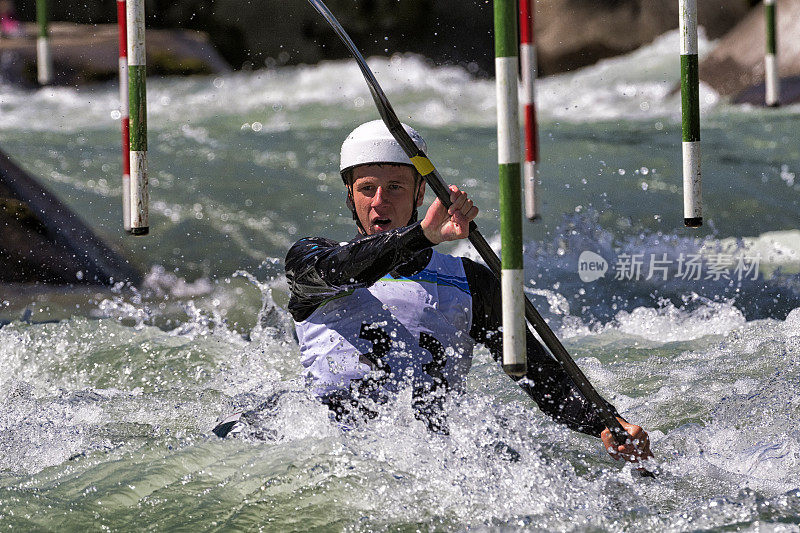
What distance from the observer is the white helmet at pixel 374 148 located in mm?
3244

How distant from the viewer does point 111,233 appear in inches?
299

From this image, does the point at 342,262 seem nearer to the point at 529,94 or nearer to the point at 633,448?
the point at 633,448

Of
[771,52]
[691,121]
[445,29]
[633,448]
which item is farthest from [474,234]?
[445,29]

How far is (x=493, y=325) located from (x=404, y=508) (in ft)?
2.51

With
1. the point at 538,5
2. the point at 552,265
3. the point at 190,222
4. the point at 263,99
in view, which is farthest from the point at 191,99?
the point at 552,265

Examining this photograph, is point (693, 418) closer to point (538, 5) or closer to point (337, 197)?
point (337, 197)

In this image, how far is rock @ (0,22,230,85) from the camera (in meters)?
15.1

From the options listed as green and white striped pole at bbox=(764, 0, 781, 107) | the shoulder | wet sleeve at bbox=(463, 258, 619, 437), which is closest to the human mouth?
the shoulder

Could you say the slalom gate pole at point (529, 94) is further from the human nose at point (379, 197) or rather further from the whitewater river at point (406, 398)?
the human nose at point (379, 197)

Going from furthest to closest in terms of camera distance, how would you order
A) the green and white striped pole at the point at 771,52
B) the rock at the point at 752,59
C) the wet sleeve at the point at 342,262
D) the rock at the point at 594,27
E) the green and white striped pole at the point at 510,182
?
the rock at the point at 594,27, the rock at the point at 752,59, the green and white striped pole at the point at 771,52, the wet sleeve at the point at 342,262, the green and white striped pole at the point at 510,182

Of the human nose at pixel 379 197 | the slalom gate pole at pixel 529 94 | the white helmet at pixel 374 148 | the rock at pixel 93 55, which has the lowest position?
the human nose at pixel 379 197

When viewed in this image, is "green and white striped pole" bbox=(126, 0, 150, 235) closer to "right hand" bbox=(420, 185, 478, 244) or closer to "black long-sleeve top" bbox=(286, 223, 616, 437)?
"black long-sleeve top" bbox=(286, 223, 616, 437)

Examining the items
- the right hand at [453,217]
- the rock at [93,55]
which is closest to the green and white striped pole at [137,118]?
the right hand at [453,217]

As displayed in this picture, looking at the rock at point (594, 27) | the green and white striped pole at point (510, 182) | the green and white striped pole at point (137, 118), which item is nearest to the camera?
the green and white striped pole at point (510, 182)
